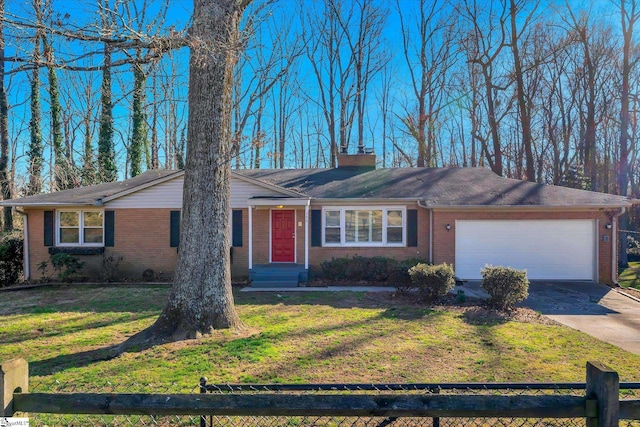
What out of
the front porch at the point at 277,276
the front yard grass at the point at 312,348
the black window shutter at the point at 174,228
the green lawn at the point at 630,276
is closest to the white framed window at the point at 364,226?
the front porch at the point at 277,276

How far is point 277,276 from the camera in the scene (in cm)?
1146

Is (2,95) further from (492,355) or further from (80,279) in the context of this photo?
(492,355)

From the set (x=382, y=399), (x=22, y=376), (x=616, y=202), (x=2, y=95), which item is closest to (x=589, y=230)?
(x=616, y=202)

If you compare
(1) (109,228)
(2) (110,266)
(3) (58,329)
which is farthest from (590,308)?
(1) (109,228)

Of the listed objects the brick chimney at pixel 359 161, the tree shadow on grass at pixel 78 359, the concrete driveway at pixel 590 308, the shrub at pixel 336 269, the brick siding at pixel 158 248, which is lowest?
the concrete driveway at pixel 590 308

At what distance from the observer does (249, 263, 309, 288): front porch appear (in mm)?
11250

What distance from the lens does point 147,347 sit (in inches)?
217

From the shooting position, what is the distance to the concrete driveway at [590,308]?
6617mm

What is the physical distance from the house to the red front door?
0.04 m

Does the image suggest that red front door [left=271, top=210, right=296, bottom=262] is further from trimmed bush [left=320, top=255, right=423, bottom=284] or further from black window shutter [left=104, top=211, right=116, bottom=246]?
black window shutter [left=104, top=211, right=116, bottom=246]

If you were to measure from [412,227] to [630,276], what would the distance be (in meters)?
10.2

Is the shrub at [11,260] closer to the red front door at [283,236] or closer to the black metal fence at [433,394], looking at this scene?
the red front door at [283,236]

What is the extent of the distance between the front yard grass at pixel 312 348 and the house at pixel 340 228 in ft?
12.9

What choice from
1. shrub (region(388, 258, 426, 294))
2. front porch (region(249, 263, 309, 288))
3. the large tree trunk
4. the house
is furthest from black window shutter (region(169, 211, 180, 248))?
shrub (region(388, 258, 426, 294))
